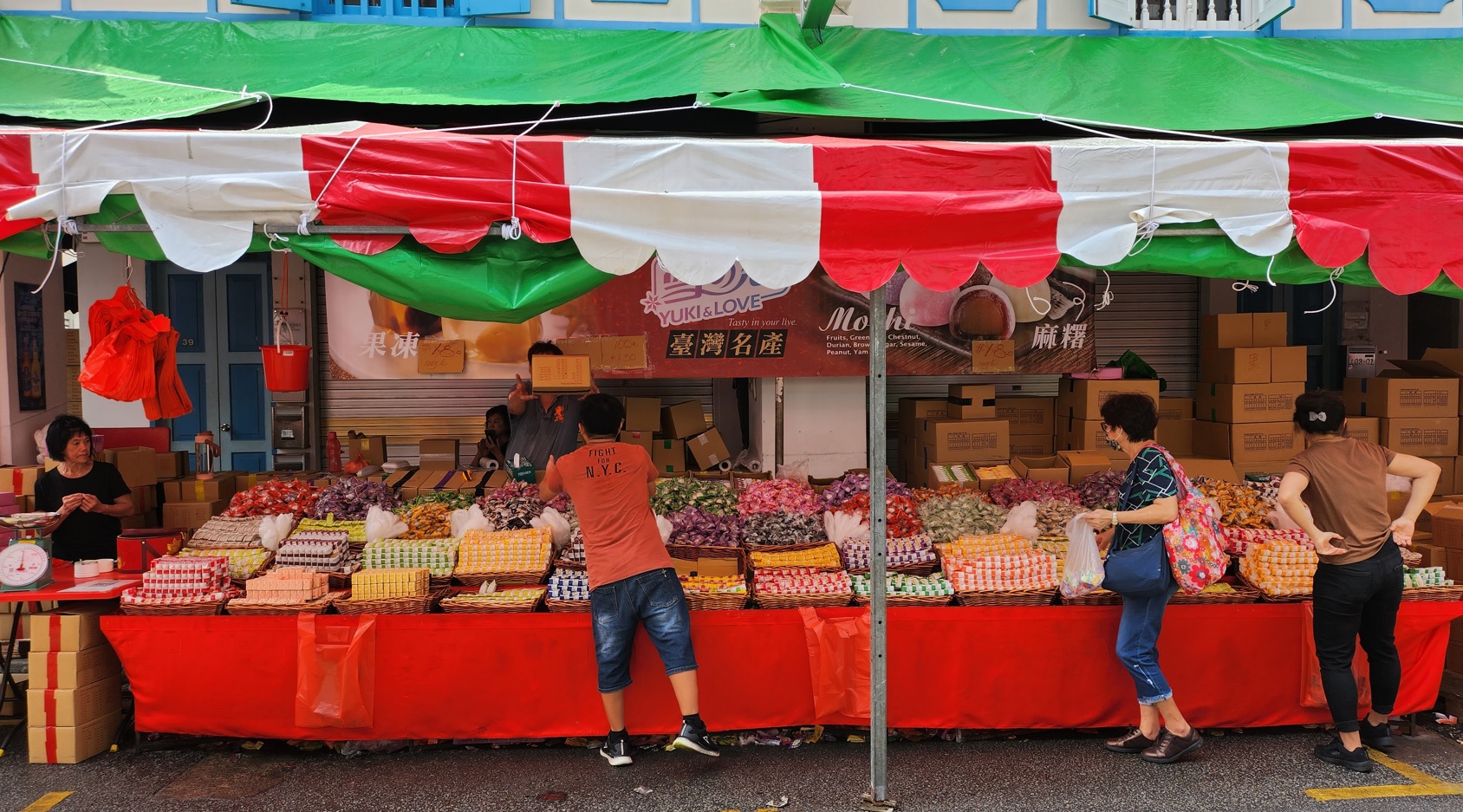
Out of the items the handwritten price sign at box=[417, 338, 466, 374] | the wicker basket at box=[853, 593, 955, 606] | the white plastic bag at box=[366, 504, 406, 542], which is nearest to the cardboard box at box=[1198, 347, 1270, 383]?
the wicker basket at box=[853, 593, 955, 606]

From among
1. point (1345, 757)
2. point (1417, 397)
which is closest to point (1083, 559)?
point (1345, 757)

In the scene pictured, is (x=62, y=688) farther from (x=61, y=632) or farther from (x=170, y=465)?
Answer: (x=170, y=465)

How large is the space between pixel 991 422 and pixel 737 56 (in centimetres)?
344

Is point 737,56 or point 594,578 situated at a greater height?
point 737,56

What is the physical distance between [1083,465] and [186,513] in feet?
22.1

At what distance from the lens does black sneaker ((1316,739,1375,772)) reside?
5027 millimetres

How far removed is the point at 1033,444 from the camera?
8.70 metres

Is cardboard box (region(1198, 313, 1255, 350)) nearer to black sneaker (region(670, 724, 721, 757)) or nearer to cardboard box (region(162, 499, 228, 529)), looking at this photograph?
black sneaker (region(670, 724, 721, 757))

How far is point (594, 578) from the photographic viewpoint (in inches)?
199

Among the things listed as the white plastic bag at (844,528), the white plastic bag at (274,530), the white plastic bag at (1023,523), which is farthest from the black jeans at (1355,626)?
the white plastic bag at (274,530)

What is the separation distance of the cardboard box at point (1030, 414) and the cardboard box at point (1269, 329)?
1676mm

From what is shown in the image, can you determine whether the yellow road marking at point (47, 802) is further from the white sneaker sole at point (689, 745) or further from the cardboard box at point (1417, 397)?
the cardboard box at point (1417, 397)

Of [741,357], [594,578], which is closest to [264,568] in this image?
[594,578]

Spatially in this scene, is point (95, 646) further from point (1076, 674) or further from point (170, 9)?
point (1076, 674)
